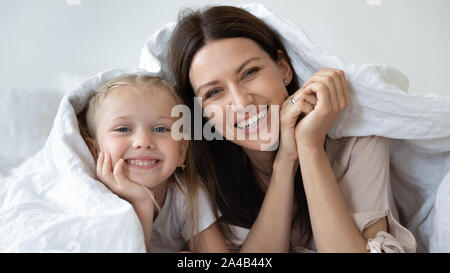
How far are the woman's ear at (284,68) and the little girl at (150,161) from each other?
0.97 ft

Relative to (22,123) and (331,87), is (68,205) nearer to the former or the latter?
(22,123)

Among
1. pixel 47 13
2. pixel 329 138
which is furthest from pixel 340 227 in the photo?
pixel 47 13

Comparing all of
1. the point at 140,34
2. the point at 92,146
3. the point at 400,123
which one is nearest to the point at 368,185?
the point at 400,123

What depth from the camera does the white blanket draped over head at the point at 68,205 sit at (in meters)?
0.76

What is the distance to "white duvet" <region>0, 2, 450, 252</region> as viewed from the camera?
0.77 meters

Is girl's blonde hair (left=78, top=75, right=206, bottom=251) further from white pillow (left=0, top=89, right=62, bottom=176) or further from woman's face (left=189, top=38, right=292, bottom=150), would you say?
white pillow (left=0, top=89, right=62, bottom=176)

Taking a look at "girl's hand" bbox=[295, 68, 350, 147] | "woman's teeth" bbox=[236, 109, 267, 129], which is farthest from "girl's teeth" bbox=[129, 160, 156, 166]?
"girl's hand" bbox=[295, 68, 350, 147]

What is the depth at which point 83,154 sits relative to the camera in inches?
37.2

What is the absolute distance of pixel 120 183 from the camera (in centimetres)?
88

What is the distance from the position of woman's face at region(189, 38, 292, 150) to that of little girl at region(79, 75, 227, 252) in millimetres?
105

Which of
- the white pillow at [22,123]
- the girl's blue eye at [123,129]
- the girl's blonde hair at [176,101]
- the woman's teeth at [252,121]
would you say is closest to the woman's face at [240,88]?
the woman's teeth at [252,121]

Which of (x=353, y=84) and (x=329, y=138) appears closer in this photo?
(x=353, y=84)

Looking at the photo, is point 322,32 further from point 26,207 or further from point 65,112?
point 26,207
